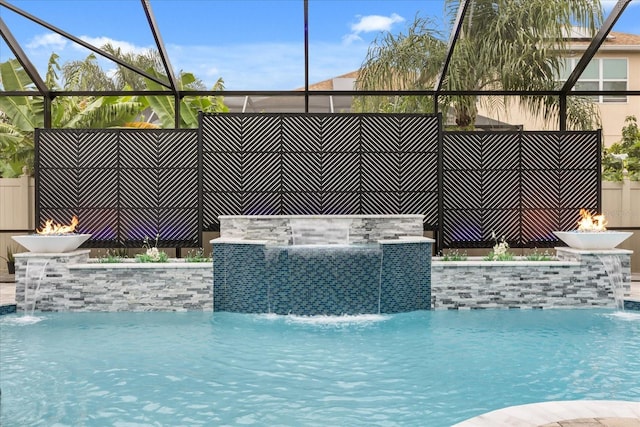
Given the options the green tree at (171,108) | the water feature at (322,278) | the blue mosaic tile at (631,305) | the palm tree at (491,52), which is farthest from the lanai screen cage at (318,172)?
the blue mosaic tile at (631,305)

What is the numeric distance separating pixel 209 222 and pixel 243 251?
240 cm

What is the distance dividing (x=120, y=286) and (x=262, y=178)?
3.37 meters

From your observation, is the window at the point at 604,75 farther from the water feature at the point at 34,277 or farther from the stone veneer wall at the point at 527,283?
the water feature at the point at 34,277

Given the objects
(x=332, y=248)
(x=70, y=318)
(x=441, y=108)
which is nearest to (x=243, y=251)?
(x=332, y=248)

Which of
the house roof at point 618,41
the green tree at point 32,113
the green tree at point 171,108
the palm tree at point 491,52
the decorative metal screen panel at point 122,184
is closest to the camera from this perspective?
the decorative metal screen panel at point 122,184

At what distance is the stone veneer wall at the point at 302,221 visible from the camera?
31.4 ft

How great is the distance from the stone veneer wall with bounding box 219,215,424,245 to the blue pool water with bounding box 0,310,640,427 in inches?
88.4

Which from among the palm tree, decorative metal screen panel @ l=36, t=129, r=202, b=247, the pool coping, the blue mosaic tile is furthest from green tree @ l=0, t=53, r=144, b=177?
the pool coping

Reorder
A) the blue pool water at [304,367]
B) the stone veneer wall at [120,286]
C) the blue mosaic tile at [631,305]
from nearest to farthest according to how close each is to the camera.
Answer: the blue pool water at [304,367]
the blue mosaic tile at [631,305]
the stone veneer wall at [120,286]

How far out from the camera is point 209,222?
1022 cm

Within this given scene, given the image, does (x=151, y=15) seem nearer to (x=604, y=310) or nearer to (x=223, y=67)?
(x=604, y=310)

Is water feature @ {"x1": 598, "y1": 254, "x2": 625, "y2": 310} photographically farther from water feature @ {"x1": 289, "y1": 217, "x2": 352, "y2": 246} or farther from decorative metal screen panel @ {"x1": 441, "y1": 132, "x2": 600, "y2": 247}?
water feature @ {"x1": 289, "y1": 217, "x2": 352, "y2": 246}

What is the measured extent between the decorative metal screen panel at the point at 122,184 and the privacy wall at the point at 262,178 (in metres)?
0.02

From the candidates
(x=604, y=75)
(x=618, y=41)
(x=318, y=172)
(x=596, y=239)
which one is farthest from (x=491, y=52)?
(x=618, y=41)
